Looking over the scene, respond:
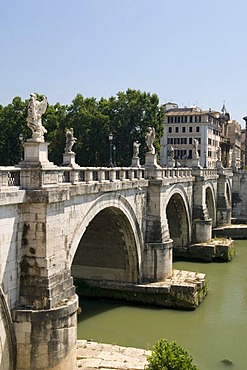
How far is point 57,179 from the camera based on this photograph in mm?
11844

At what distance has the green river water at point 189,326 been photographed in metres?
15.4

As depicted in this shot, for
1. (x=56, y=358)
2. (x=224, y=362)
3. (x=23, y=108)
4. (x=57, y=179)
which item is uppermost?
(x=23, y=108)

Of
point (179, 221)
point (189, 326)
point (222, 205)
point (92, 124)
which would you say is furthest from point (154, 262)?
point (92, 124)

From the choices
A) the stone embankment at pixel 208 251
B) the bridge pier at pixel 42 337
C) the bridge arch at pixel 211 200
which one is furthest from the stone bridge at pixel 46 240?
the bridge arch at pixel 211 200

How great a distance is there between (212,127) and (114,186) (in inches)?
1842

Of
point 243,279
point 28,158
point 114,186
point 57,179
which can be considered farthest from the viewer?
point 243,279

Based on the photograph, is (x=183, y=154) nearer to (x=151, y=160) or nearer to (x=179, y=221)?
(x=179, y=221)

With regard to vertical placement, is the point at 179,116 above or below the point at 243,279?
above

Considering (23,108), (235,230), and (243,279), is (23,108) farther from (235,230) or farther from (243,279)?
(243,279)

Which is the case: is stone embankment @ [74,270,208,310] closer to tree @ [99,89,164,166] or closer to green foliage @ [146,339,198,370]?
green foliage @ [146,339,198,370]

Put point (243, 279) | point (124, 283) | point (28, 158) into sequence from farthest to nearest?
point (243, 279), point (124, 283), point (28, 158)

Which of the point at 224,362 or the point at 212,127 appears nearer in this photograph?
the point at 224,362

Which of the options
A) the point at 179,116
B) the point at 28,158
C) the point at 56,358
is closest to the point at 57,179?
the point at 28,158

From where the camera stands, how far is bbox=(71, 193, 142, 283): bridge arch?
19203 mm
